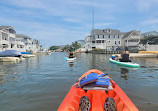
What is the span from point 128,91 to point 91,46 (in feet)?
180

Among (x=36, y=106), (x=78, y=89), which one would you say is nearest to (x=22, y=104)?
(x=36, y=106)

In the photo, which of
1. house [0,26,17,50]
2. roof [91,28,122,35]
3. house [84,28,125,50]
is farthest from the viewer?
roof [91,28,122,35]

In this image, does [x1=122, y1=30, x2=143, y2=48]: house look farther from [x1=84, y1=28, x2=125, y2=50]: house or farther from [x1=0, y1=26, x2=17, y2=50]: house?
[x1=0, y1=26, x2=17, y2=50]: house

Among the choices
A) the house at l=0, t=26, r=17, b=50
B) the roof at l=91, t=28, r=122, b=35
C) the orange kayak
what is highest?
the roof at l=91, t=28, r=122, b=35

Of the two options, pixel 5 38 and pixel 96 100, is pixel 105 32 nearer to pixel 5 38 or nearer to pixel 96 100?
pixel 5 38

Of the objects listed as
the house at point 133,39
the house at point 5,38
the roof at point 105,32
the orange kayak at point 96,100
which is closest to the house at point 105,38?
the roof at point 105,32

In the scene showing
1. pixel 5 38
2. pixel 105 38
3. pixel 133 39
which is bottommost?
pixel 5 38

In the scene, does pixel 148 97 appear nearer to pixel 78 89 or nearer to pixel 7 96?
pixel 78 89

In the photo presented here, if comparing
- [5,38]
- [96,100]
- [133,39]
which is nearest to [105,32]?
[133,39]

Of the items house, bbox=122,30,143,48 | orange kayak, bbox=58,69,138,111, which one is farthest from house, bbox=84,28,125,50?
orange kayak, bbox=58,69,138,111

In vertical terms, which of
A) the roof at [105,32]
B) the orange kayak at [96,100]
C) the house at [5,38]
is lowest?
the orange kayak at [96,100]

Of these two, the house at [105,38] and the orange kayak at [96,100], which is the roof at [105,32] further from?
the orange kayak at [96,100]

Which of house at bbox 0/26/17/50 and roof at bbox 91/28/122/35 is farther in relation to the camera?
roof at bbox 91/28/122/35

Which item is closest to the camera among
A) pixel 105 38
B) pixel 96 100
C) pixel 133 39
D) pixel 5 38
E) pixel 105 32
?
pixel 96 100
